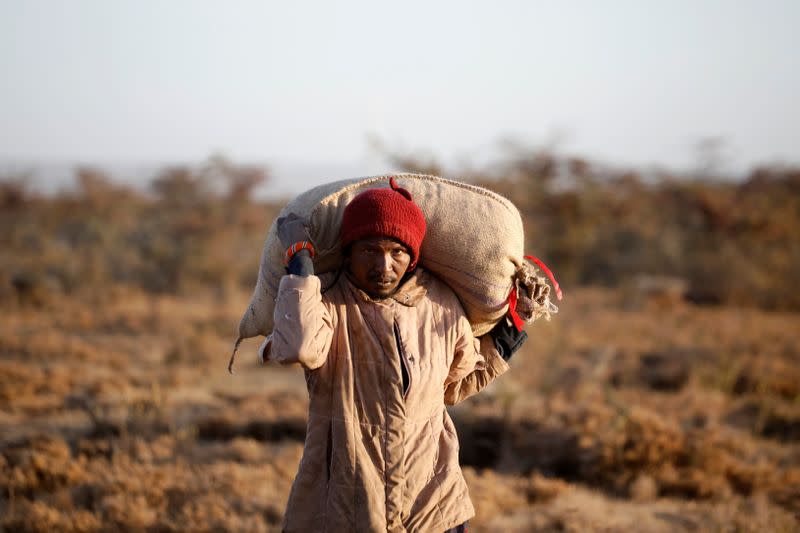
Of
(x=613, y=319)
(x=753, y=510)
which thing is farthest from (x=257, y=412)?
(x=613, y=319)

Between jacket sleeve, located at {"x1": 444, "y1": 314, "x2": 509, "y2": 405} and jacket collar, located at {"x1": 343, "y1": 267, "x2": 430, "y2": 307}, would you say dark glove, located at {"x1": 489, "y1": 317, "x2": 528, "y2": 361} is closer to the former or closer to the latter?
jacket sleeve, located at {"x1": 444, "y1": 314, "x2": 509, "y2": 405}

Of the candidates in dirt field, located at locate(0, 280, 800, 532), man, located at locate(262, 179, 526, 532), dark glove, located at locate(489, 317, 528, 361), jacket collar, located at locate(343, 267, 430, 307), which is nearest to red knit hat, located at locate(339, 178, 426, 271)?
man, located at locate(262, 179, 526, 532)

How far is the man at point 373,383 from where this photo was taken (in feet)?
6.19

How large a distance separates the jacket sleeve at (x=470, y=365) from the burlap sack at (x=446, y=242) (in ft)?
0.33

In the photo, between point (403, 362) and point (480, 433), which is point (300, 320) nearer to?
point (403, 362)

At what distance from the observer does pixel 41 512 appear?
3.62m

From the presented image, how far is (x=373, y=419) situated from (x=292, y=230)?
64 cm

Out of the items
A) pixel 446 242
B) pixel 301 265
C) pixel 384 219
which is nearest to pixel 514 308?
pixel 446 242

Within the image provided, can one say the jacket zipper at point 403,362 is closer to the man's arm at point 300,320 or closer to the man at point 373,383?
the man at point 373,383

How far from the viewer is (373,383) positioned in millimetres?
1932

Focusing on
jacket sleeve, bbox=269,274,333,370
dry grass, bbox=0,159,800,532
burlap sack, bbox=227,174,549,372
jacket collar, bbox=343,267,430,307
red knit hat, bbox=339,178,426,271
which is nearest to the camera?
jacket sleeve, bbox=269,274,333,370

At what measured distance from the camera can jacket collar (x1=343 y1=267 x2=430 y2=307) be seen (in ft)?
6.47

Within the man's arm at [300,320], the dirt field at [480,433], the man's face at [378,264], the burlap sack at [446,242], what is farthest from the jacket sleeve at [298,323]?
the dirt field at [480,433]

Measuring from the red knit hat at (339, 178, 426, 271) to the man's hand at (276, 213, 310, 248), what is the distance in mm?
145
